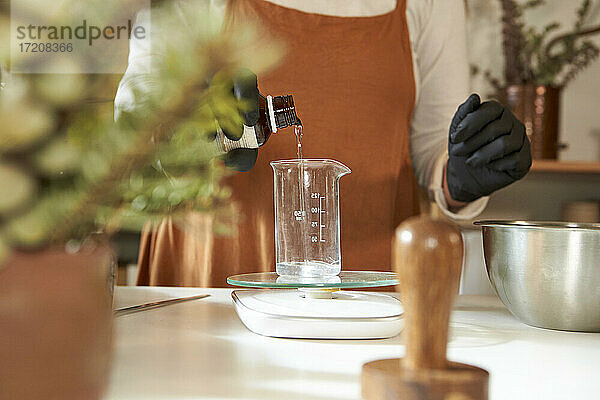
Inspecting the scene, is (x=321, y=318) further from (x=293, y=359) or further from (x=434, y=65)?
(x=434, y=65)

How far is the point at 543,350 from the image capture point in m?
0.49

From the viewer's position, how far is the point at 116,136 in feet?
0.72

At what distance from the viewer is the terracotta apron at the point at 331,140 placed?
1.08 meters

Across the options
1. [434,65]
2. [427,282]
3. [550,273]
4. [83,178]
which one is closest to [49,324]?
[83,178]

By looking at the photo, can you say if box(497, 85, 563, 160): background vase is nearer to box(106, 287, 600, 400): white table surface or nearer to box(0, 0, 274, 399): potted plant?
box(106, 287, 600, 400): white table surface

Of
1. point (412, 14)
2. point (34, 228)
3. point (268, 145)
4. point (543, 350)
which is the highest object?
point (412, 14)

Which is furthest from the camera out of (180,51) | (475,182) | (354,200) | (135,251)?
(135,251)

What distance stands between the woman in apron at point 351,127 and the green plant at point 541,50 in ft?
1.92

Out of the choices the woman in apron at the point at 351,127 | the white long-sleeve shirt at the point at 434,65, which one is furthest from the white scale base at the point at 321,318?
the white long-sleeve shirt at the point at 434,65

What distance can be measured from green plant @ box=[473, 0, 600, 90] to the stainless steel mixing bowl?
125 centimetres

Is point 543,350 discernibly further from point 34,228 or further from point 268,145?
point 268,145

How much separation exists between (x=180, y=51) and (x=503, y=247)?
1.46ft

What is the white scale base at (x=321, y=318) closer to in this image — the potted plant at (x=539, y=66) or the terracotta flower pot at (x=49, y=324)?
the terracotta flower pot at (x=49, y=324)

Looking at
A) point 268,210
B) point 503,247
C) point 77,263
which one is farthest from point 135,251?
point 77,263
